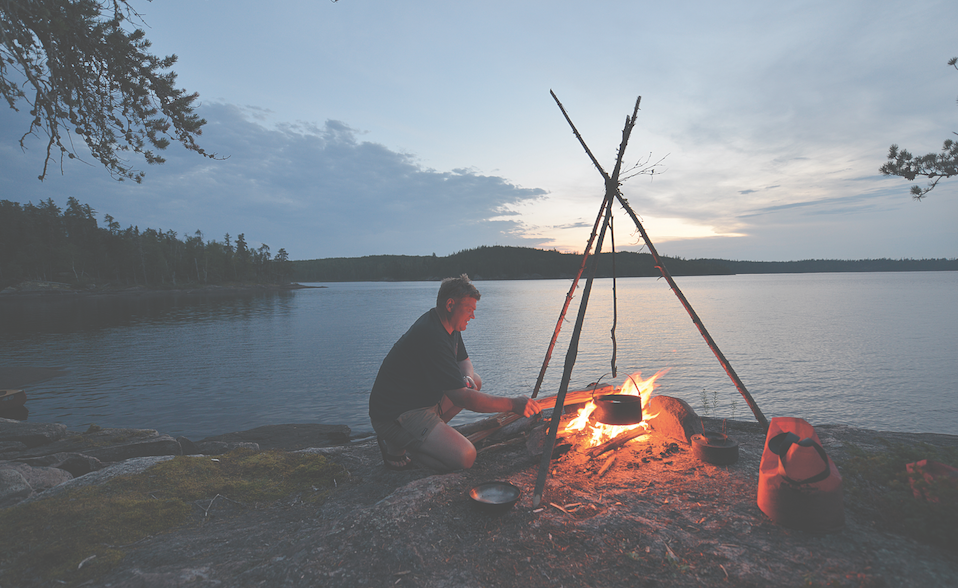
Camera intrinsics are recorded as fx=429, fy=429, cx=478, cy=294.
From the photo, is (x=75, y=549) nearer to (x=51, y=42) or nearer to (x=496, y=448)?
(x=496, y=448)

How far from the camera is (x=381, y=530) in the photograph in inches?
136

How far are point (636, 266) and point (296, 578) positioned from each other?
167201 millimetres

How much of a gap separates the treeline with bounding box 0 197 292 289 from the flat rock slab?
101810mm

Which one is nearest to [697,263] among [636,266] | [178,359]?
[636,266]

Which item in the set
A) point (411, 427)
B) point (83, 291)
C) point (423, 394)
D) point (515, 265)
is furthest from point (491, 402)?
point (515, 265)

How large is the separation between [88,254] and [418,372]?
113694 millimetres

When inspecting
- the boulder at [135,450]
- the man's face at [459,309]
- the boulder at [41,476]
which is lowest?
the boulder at [135,450]

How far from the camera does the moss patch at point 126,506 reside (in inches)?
127

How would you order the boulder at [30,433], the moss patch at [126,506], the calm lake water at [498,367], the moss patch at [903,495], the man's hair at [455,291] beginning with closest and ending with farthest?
the moss patch at [903,495] < the moss patch at [126,506] < the man's hair at [455,291] < the boulder at [30,433] < the calm lake water at [498,367]

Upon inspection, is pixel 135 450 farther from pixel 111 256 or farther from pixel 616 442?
pixel 111 256

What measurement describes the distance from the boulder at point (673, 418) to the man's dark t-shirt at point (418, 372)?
3013mm

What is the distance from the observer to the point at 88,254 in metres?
86.9

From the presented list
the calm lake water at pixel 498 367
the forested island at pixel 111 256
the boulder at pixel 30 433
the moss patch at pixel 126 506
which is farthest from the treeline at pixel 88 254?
the moss patch at pixel 126 506

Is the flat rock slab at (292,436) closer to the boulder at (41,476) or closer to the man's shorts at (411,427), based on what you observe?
the boulder at (41,476)
